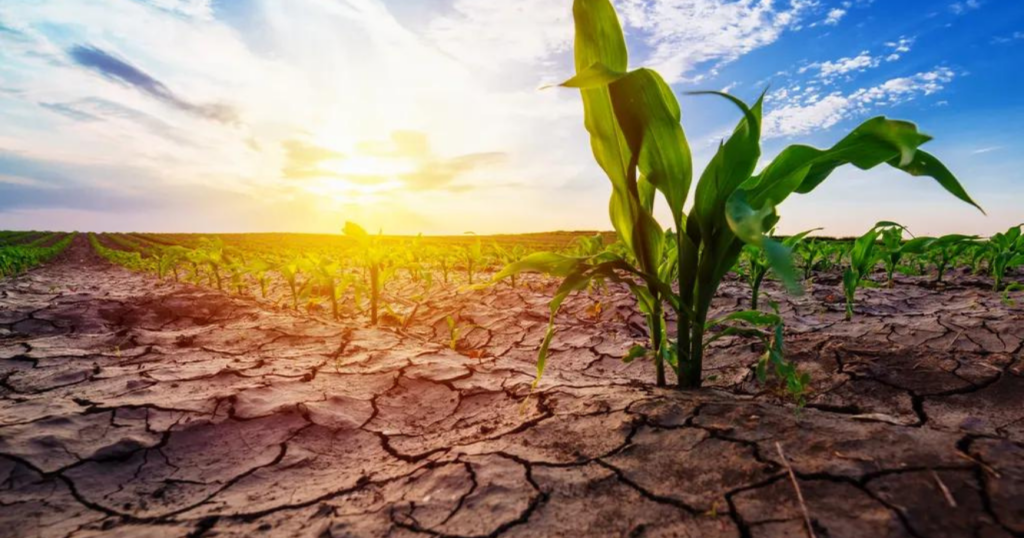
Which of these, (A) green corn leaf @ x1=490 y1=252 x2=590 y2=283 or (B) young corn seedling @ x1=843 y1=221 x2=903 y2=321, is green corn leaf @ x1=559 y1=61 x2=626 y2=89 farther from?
(B) young corn seedling @ x1=843 y1=221 x2=903 y2=321

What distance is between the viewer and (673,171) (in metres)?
1.27

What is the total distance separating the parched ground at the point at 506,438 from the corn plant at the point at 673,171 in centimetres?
31

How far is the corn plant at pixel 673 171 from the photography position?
108 centimetres

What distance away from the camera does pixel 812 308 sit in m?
2.86

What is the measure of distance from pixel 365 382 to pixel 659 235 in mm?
1254

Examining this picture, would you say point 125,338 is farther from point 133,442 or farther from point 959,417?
point 959,417

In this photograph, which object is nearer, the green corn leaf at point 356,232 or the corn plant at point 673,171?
the corn plant at point 673,171

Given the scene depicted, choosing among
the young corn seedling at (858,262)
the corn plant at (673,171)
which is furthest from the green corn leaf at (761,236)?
the young corn seedling at (858,262)

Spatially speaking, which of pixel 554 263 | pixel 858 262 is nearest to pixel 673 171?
pixel 554 263

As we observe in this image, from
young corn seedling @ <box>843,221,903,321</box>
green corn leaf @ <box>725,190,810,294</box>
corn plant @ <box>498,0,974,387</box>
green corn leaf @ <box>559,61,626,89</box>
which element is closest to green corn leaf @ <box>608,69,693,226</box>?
corn plant @ <box>498,0,974,387</box>

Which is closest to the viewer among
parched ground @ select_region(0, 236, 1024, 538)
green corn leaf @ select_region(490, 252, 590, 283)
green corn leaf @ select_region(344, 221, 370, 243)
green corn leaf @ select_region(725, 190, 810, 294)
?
green corn leaf @ select_region(725, 190, 810, 294)

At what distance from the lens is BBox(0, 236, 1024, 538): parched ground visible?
0.85m

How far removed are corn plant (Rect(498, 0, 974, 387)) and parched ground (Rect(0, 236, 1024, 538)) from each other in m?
0.31

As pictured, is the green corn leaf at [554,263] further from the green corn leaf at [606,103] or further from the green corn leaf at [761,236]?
the green corn leaf at [761,236]
